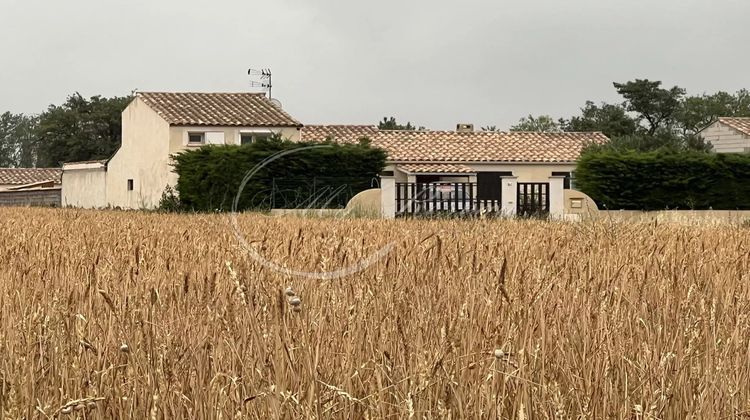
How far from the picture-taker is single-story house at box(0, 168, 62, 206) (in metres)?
54.0

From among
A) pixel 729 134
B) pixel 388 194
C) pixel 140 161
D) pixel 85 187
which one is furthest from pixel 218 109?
pixel 729 134

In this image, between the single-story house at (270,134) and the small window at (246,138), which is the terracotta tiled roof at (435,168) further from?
the small window at (246,138)

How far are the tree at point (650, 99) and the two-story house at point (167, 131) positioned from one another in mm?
34375

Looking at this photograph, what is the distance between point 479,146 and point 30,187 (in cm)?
2699

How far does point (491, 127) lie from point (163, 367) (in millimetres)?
99198

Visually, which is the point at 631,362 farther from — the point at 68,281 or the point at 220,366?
the point at 68,281

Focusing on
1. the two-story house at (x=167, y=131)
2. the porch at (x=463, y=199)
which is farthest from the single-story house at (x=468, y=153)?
the porch at (x=463, y=199)

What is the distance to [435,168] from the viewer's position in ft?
169

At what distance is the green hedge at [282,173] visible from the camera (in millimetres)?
27953

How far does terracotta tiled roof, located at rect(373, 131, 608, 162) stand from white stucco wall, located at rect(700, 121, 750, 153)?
6.45m

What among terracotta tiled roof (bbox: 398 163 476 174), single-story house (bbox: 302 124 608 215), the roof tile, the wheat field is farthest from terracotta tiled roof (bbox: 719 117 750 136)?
the wheat field

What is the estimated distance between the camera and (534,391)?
2.39 meters

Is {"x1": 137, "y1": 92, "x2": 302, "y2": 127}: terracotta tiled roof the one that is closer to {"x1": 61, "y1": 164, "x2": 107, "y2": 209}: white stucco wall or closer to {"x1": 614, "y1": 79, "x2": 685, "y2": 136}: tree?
{"x1": 61, "y1": 164, "x2": 107, "y2": 209}: white stucco wall

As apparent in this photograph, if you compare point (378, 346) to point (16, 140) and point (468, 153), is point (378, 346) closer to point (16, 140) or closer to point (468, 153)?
point (468, 153)
